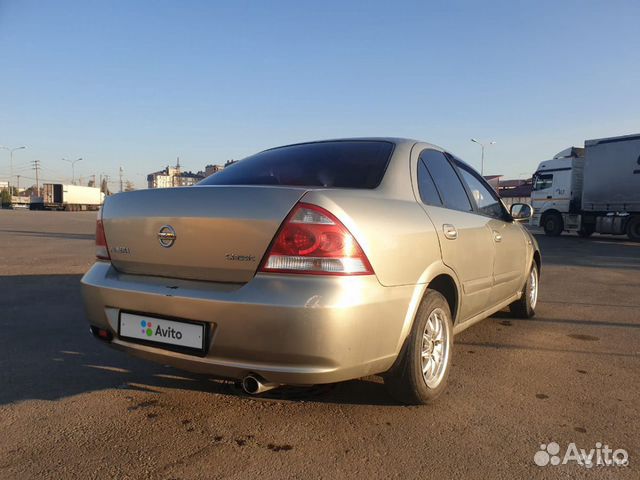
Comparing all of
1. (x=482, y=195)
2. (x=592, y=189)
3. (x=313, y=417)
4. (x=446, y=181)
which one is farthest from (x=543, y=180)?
(x=313, y=417)

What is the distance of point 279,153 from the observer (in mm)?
3346

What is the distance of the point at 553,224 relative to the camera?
19.9 metres

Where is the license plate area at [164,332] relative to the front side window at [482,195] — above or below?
below

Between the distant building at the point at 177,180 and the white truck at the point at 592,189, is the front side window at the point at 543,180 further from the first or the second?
the distant building at the point at 177,180

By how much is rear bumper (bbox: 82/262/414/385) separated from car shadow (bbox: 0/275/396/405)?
67 centimetres

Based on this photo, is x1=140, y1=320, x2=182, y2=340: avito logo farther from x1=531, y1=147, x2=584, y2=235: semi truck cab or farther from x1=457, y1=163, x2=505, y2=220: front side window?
x1=531, y1=147, x2=584, y2=235: semi truck cab

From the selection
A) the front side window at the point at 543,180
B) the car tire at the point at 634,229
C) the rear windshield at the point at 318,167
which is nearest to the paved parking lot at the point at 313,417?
the rear windshield at the point at 318,167

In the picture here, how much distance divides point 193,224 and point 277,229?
450 mm

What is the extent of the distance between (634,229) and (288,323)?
19.4 m

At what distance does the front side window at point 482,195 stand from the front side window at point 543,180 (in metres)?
17.8

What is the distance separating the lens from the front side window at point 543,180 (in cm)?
2003

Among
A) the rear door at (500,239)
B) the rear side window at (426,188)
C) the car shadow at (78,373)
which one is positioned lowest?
the car shadow at (78,373)

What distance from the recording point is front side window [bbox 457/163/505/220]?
379 cm

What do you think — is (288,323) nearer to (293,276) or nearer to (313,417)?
(293,276)
